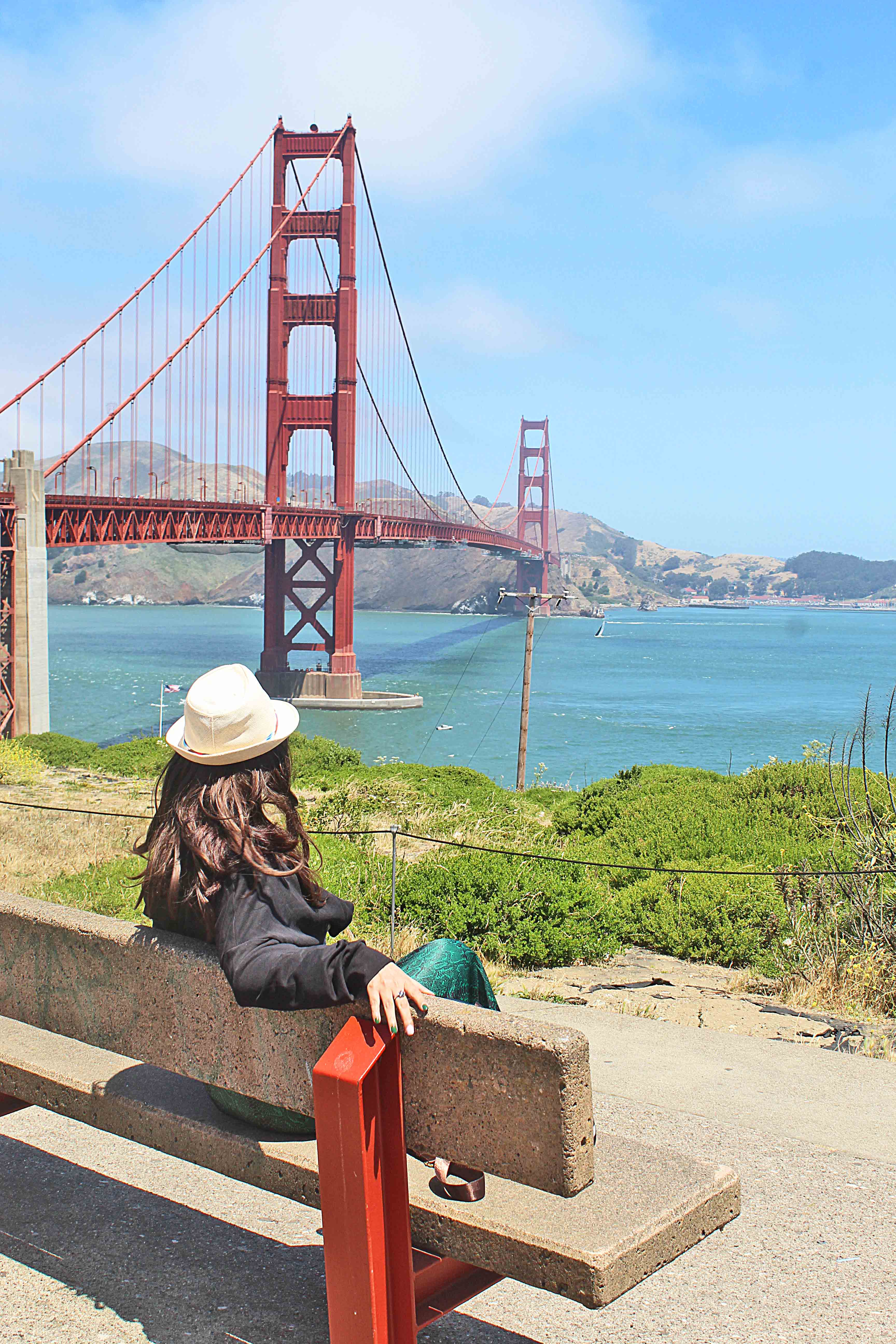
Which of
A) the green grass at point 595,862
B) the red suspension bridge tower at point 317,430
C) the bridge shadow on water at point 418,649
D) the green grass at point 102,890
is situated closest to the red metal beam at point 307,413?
the red suspension bridge tower at point 317,430

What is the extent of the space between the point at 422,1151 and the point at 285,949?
0.38 metres

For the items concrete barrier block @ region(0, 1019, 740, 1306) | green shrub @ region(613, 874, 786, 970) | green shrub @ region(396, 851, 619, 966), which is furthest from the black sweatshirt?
green shrub @ region(613, 874, 786, 970)

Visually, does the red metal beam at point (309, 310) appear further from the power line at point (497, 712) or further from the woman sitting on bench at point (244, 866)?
the woman sitting on bench at point (244, 866)

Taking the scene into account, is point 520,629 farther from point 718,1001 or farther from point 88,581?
point 718,1001

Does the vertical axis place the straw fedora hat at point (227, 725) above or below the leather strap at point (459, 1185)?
above

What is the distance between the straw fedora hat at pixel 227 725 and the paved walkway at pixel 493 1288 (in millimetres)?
1101

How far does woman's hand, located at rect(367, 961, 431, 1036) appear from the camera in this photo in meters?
1.76

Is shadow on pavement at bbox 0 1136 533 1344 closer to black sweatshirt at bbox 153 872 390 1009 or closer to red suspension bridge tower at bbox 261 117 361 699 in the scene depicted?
black sweatshirt at bbox 153 872 390 1009

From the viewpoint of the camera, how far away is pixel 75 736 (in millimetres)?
34625

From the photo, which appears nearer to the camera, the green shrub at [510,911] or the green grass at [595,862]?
the green shrub at [510,911]

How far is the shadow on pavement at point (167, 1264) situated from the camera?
230 cm

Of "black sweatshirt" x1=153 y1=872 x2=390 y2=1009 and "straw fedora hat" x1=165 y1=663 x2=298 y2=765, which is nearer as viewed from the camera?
"black sweatshirt" x1=153 y1=872 x2=390 y2=1009

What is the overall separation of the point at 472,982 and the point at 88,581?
519 feet

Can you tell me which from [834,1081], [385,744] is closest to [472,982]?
[834,1081]
